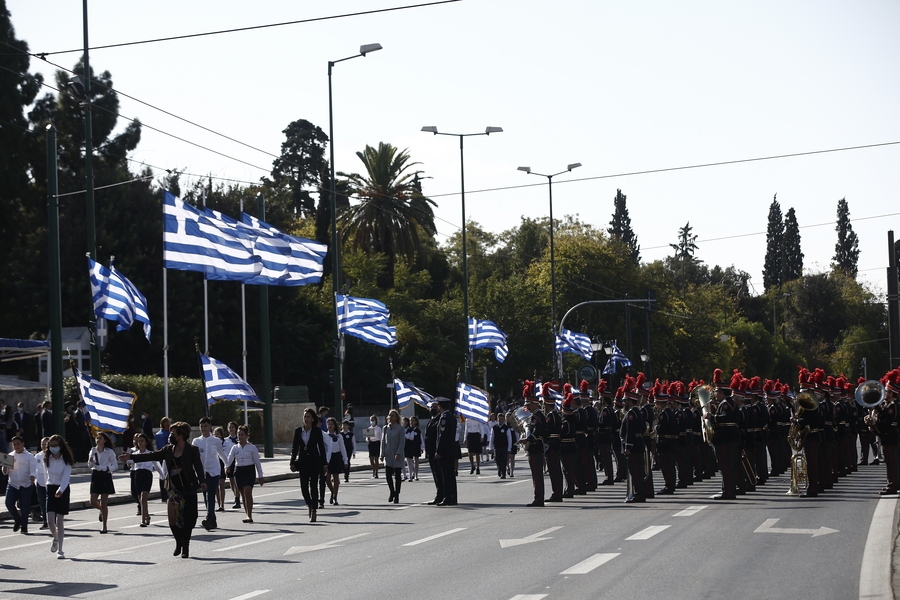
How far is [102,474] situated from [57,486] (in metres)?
1.95

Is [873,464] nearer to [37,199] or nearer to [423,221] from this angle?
[37,199]

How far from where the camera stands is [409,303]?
5788cm

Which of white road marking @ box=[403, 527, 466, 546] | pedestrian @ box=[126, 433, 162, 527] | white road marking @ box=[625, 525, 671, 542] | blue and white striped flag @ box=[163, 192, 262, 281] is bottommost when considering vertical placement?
white road marking @ box=[403, 527, 466, 546]

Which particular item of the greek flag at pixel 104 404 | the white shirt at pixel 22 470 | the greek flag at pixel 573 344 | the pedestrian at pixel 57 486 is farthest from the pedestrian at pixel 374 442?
the greek flag at pixel 573 344

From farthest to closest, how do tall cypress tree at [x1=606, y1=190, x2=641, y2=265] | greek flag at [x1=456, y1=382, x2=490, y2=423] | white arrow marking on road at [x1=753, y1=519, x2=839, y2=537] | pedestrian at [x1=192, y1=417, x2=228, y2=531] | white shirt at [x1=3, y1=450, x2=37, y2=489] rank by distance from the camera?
tall cypress tree at [x1=606, y1=190, x2=641, y2=265] → greek flag at [x1=456, y1=382, x2=490, y2=423] → pedestrian at [x1=192, y1=417, x2=228, y2=531] → white shirt at [x1=3, y1=450, x2=37, y2=489] → white arrow marking on road at [x1=753, y1=519, x2=839, y2=537]

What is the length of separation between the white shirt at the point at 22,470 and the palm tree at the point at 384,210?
43.6 m

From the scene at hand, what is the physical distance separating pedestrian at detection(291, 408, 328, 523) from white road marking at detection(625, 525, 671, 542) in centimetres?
579

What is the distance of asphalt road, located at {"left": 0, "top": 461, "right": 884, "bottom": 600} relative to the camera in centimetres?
1053

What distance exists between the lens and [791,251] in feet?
416

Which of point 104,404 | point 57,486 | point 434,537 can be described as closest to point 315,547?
point 434,537

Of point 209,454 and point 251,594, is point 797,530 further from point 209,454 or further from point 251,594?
point 209,454

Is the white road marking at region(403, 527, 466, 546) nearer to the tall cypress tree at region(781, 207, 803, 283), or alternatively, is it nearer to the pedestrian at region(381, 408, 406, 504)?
the pedestrian at region(381, 408, 406, 504)

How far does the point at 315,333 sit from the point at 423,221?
14.3 metres

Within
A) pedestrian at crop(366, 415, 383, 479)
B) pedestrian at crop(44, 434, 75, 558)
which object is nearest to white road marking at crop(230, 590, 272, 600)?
pedestrian at crop(44, 434, 75, 558)
